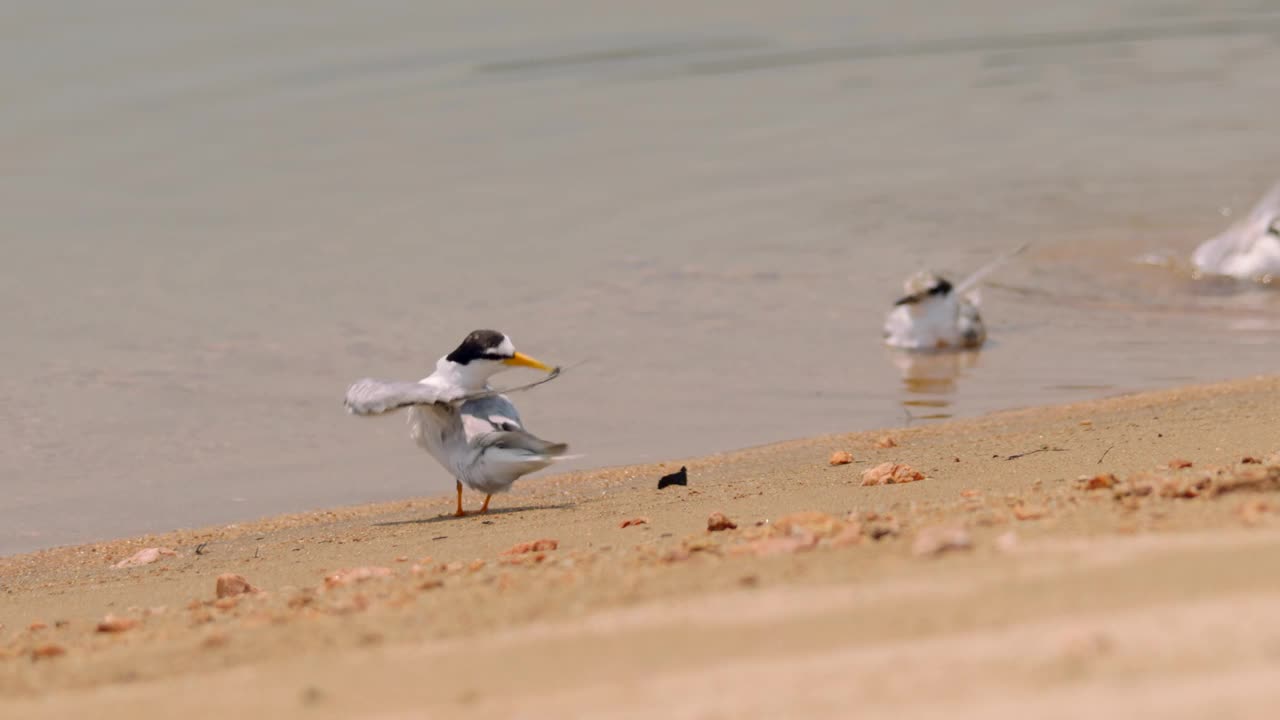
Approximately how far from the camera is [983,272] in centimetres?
1112

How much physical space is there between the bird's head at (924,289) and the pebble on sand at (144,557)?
203 inches

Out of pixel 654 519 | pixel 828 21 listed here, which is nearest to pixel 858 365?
pixel 654 519

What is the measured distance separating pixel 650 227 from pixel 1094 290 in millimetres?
3238

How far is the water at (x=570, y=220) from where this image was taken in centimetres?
844

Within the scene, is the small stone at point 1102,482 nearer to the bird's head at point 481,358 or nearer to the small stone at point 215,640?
the small stone at point 215,640

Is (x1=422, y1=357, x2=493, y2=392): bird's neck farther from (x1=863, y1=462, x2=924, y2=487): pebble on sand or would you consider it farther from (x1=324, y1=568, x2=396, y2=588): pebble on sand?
(x1=324, y1=568, x2=396, y2=588): pebble on sand

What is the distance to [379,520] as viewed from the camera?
6566 millimetres

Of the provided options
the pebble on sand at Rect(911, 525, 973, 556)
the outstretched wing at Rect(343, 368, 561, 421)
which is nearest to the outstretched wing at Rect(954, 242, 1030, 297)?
the outstretched wing at Rect(343, 368, 561, 421)

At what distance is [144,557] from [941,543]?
3288 millimetres

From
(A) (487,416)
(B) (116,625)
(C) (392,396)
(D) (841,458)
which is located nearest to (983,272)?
(D) (841,458)

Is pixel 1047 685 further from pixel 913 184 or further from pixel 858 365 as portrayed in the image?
pixel 913 184

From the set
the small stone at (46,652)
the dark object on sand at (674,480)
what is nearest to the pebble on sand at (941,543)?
the small stone at (46,652)

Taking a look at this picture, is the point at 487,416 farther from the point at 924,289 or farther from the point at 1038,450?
the point at 924,289

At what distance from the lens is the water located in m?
8.44
